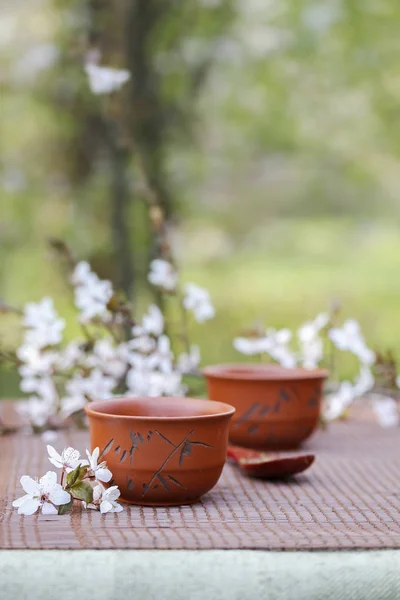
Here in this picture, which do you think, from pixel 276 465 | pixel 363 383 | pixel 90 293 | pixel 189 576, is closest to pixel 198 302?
pixel 90 293

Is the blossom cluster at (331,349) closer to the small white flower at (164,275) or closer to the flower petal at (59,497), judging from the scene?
the small white flower at (164,275)

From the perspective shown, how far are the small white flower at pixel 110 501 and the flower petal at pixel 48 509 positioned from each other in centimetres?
4

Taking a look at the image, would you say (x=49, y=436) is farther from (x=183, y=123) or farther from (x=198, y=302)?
(x=183, y=123)

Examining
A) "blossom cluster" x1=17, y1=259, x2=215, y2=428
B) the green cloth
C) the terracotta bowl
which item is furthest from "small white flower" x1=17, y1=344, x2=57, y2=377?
the green cloth

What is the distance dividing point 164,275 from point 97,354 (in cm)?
17

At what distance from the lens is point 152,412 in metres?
0.93

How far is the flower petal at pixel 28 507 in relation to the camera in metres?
0.80

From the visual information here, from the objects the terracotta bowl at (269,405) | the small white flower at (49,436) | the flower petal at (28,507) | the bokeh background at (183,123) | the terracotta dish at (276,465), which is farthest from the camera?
the bokeh background at (183,123)

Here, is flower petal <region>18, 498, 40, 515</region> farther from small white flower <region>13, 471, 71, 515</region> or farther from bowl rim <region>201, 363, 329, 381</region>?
bowl rim <region>201, 363, 329, 381</region>

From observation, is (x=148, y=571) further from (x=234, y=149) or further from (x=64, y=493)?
(x=234, y=149)

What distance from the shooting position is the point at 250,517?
813 millimetres

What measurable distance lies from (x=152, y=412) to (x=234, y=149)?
2.49 meters

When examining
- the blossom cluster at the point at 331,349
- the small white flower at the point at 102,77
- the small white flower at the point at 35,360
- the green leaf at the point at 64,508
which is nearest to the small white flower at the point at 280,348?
the blossom cluster at the point at 331,349

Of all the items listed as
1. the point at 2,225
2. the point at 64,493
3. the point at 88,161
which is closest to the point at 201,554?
the point at 64,493
